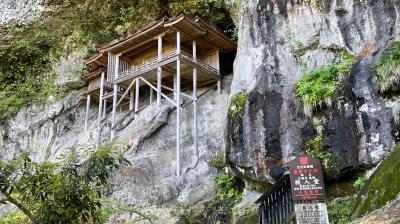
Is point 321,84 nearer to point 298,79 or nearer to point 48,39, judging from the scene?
point 298,79

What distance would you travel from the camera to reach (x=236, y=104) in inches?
493

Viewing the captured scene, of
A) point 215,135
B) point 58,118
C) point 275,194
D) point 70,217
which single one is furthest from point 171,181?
point 58,118

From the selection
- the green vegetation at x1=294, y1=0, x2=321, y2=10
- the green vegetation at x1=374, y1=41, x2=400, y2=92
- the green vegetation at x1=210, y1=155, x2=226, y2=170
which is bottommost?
the green vegetation at x1=210, y1=155, x2=226, y2=170

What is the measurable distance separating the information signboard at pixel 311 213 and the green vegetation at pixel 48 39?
685 inches

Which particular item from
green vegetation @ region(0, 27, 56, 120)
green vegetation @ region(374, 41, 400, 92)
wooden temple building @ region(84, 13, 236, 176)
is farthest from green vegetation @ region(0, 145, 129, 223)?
green vegetation @ region(0, 27, 56, 120)

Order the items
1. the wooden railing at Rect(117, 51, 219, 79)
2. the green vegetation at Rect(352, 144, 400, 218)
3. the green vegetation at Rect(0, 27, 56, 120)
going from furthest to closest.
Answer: the green vegetation at Rect(0, 27, 56, 120), the wooden railing at Rect(117, 51, 219, 79), the green vegetation at Rect(352, 144, 400, 218)

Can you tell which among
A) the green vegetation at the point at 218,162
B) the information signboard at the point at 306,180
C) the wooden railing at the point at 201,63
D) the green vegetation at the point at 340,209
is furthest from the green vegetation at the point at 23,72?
the information signboard at the point at 306,180

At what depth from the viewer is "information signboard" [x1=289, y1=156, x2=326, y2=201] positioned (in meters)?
7.19

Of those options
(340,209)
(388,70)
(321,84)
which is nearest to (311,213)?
(340,209)

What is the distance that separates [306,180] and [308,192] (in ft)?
0.70

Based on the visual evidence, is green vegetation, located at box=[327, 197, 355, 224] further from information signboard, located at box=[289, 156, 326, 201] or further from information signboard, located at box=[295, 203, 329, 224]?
information signboard, located at box=[289, 156, 326, 201]

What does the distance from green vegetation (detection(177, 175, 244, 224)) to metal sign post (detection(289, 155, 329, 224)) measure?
4.88m

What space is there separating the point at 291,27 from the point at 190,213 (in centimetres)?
672

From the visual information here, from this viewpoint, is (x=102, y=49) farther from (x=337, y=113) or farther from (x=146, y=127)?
(x=337, y=113)
